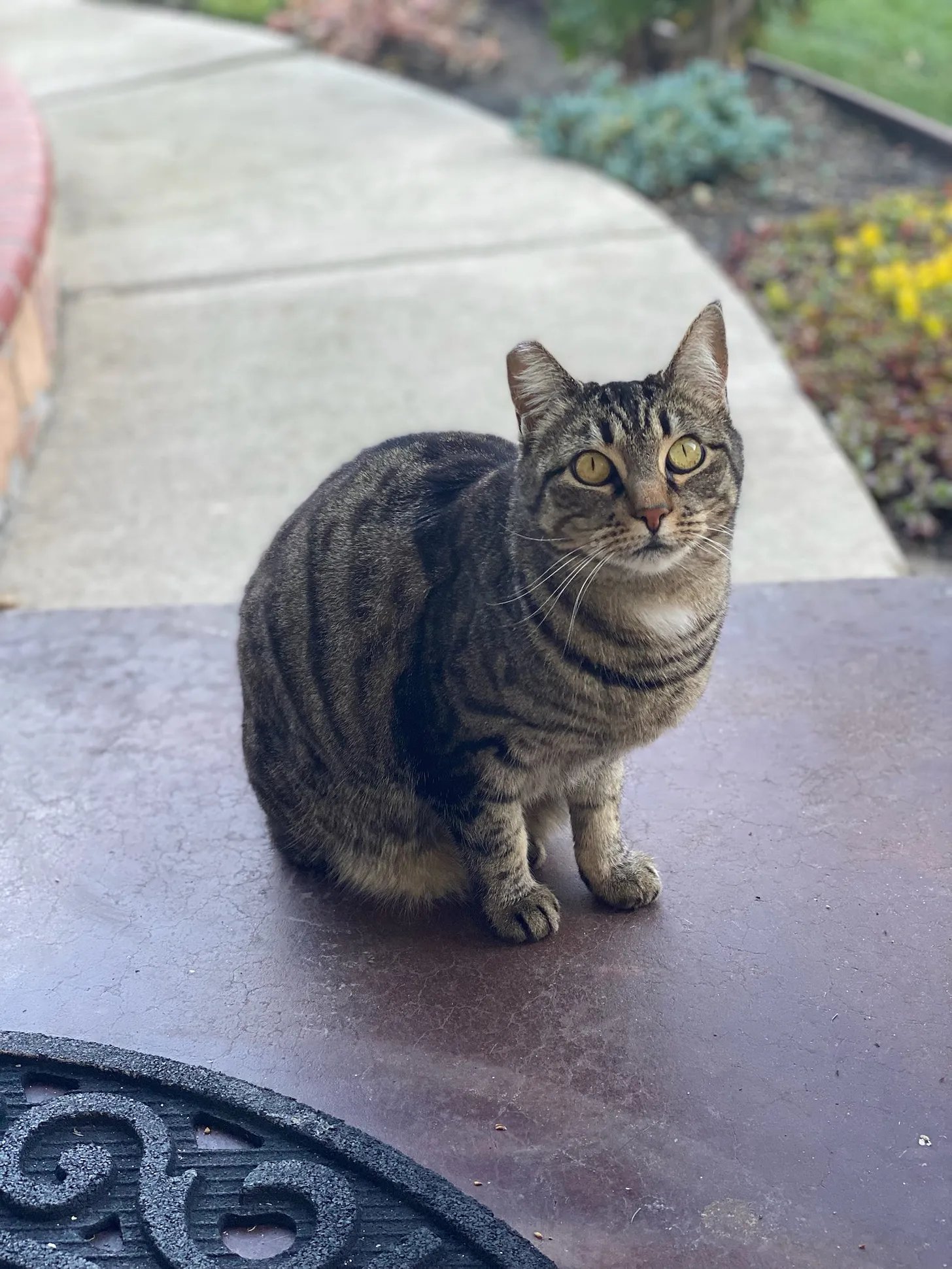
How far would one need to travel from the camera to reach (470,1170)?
1685 millimetres

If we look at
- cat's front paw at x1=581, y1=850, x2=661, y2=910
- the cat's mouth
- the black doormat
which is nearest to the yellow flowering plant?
cat's front paw at x1=581, y1=850, x2=661, y2=910

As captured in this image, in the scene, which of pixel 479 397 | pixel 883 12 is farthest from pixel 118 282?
pixel 883 12

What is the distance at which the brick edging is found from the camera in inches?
142

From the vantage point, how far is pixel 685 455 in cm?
188

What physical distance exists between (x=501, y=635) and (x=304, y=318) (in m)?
2.85

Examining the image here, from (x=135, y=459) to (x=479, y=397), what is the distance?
3.25 ft

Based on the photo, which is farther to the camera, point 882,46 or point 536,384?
point 882,46

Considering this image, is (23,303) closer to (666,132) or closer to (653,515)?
(653,515)

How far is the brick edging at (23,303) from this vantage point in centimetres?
362

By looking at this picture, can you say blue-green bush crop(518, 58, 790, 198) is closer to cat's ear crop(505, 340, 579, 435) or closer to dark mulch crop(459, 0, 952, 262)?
dark mulch crop(459, 0, 952, 262)

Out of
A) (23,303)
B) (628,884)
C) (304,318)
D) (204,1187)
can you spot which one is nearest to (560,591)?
(628,884)

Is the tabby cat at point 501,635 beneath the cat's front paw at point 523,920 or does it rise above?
above

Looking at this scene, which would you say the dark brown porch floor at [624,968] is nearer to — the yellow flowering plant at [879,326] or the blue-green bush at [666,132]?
the yellow flowering plant at [879,326]

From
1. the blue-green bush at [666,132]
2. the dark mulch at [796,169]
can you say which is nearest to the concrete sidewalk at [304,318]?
the blue-green bush at [666,132]
